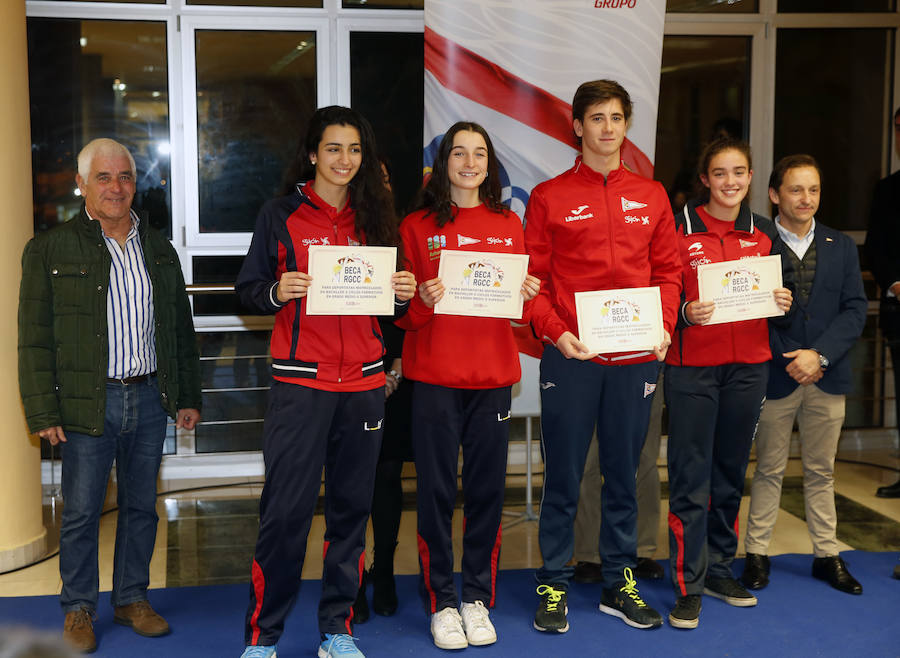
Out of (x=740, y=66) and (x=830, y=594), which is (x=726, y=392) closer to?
(x=830, y=594)

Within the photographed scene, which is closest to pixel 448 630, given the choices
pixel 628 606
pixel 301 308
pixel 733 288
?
pixel 628 606

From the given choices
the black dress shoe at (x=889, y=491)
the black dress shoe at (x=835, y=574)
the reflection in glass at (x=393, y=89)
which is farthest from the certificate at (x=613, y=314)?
the black dress shoe at (x=889, y=491)

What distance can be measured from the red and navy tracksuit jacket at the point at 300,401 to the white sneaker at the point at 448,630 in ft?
1.79

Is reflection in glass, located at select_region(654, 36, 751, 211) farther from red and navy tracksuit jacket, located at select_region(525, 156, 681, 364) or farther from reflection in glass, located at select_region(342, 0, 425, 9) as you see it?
red and navy tracksuit jacket, located at select_region(525, 156, 681, 364)

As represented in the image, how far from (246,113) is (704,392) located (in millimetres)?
3352

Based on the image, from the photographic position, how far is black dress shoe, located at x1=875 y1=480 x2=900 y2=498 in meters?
4.88

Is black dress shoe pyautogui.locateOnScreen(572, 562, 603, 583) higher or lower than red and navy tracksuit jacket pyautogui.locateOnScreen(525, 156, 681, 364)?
lower

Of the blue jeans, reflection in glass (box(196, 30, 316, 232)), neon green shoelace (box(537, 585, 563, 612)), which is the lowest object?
neon green shoelace (box(537, 585, 563, 612))

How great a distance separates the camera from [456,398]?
306 cm

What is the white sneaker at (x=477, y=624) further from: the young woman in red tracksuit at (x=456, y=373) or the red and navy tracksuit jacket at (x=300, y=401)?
the red and navy tracksuit jacket at (x=300, y=401)

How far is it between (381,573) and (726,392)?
4.89ft

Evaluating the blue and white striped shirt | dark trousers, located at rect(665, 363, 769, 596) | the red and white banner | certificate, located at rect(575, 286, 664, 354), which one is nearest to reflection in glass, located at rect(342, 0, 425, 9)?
the red and white banner

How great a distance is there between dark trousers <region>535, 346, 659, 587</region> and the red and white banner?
51.0 inches

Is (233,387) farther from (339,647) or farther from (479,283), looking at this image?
(479,283)
